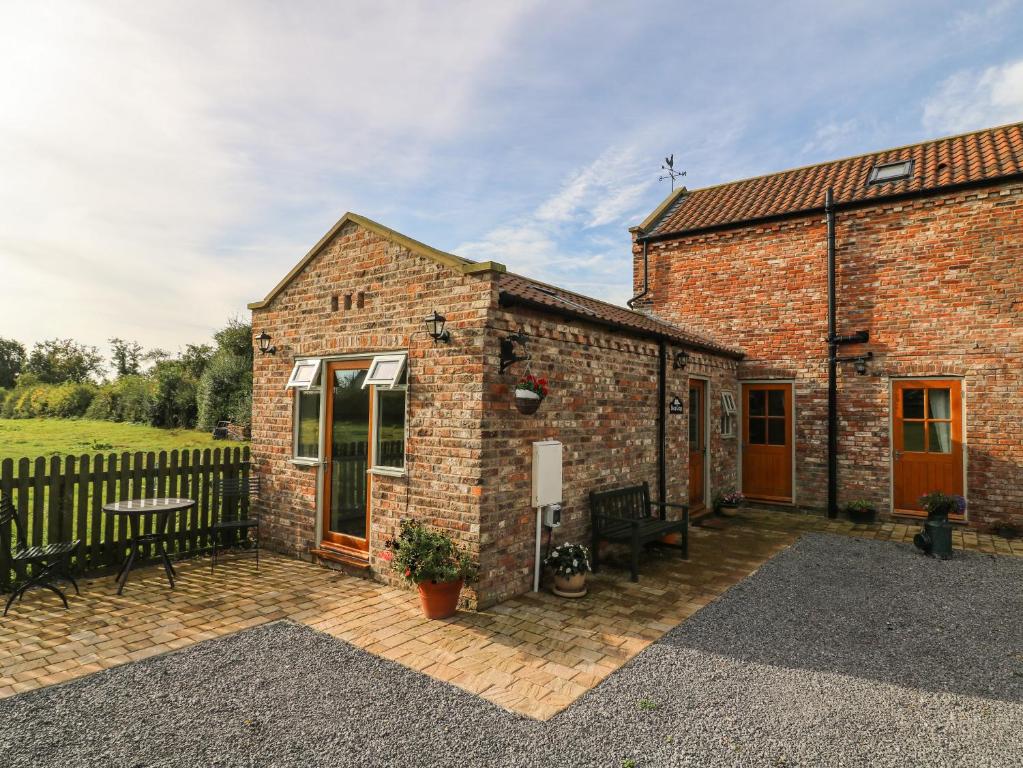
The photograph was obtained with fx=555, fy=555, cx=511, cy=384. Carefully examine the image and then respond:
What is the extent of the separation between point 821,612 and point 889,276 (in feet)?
24.1

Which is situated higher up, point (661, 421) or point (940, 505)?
point (661, 421)

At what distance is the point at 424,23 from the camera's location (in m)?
5.70

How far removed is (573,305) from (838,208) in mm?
6826

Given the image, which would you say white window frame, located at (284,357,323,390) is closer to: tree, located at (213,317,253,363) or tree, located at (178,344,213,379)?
tree, located at (213,317,253,363)

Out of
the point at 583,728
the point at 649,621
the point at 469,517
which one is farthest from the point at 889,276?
the point at 583,728

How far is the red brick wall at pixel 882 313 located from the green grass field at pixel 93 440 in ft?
51.2

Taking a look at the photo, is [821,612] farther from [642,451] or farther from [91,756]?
[91,756]

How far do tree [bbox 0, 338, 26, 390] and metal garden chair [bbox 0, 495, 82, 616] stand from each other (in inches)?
3173

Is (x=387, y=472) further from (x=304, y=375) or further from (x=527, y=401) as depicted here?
(x=304, y=375)

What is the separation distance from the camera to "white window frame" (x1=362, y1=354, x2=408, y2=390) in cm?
603

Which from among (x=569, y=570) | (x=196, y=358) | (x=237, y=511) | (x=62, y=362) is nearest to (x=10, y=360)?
(x=62, y=362)

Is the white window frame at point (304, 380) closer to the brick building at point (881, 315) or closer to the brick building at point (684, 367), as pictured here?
the brick building at point (684, 367)

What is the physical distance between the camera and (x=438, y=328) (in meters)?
5.75

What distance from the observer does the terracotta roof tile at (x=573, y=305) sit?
599 centimetres
